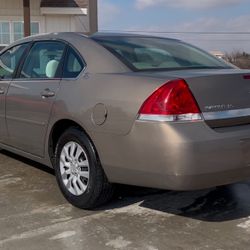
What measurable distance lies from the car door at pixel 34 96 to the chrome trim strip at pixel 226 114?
5.12ft

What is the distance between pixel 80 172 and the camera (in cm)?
447

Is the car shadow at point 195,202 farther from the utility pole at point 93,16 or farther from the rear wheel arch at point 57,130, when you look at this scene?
the utility pole at point 93,16

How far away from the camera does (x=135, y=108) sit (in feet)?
12.6

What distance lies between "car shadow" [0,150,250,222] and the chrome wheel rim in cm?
29

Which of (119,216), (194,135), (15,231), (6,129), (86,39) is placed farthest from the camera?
(6,129)

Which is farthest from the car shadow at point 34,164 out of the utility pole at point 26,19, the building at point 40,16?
the building at point 40,16

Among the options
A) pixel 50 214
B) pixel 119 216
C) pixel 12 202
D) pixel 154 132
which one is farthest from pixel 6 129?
pixel 154 132

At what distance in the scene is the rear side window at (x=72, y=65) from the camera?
457cm

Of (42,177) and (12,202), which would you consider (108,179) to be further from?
(42,177)

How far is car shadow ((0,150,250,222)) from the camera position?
14.5ft

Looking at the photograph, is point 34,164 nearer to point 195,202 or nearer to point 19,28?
point 195,202

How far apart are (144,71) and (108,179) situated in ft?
3.10

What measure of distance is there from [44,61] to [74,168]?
1247 mm

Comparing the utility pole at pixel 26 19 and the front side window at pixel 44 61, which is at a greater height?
the utility pole at pixel 26 19
